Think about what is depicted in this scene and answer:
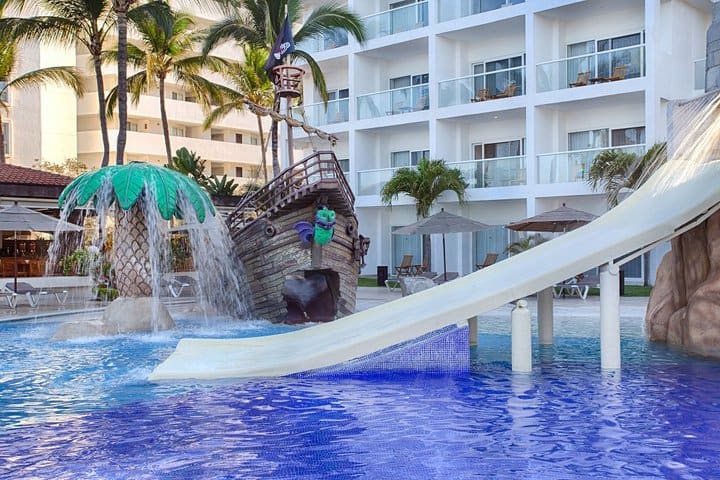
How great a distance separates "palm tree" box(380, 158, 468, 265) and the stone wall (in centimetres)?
1132

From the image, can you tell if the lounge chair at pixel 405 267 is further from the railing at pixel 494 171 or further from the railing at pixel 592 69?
the railing at pixel 592 69

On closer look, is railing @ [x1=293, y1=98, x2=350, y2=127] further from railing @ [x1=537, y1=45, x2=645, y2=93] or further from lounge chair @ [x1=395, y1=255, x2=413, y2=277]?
railing @ [x1=537, y1=45, x2=645, y2=93]

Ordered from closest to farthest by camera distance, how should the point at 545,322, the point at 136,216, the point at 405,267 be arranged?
the point at 545,322 → the point at 136,216 → the point at 405,267

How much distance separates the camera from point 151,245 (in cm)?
1445

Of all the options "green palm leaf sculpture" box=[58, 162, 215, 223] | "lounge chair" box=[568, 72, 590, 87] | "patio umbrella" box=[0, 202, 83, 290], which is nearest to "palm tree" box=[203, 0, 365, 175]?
"lounge chair" box=[568, 72, 590, 87]

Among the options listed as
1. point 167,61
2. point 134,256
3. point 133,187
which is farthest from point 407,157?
point 133,187

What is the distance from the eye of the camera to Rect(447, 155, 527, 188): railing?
28.7 metres

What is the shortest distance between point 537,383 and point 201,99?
3090cm

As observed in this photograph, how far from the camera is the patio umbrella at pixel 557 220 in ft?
68.6

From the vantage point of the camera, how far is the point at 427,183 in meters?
28.2

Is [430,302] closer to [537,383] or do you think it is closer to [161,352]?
[537,383]

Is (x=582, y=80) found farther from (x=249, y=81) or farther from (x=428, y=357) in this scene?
(x=428, y=357)

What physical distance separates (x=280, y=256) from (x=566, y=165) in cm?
1424

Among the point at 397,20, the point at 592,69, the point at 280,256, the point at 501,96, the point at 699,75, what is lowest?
the point at 280,256
